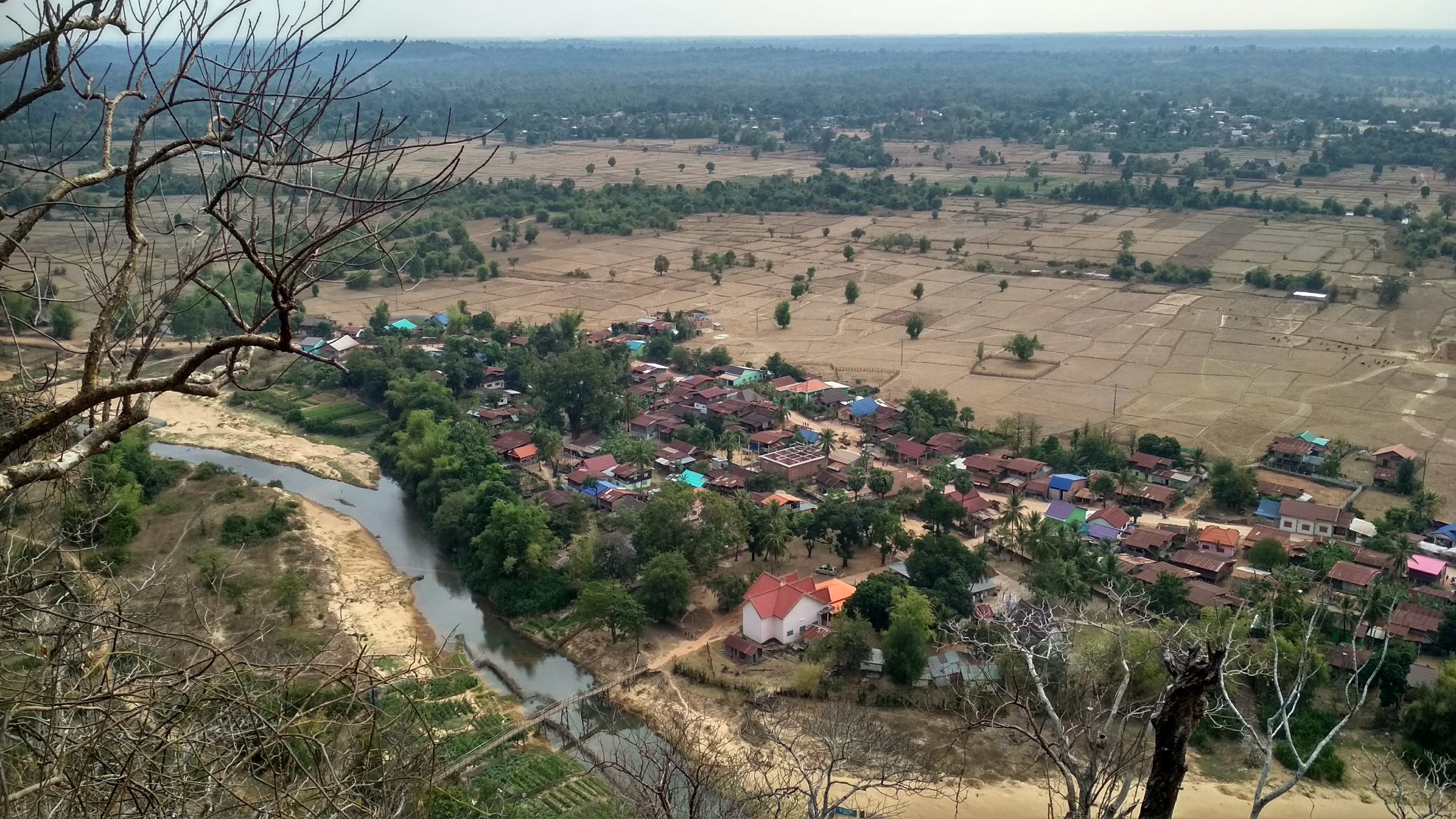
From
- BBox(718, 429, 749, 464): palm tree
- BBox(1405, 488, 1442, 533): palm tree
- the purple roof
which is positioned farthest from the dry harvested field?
BBox(718, 429, 749, 464): palm tree

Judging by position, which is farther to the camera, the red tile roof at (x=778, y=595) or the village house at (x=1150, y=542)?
the village house at (x=1150, y=542)

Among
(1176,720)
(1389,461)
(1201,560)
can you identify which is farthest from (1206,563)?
(1176,720)

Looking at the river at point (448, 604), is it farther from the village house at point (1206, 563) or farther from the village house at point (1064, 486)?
the village house at point (1064, 486)

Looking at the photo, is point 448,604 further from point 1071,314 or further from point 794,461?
point 1071,314

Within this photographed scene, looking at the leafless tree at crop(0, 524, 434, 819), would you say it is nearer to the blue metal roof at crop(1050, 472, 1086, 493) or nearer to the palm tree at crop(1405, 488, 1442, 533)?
the blue metal roof at crop(1050, 472, 1086, 493)

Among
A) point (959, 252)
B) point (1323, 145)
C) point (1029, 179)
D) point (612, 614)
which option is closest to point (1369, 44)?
point (1323, 145)

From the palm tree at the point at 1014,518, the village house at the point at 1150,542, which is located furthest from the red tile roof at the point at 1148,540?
the palm tree at the point at 1014,518

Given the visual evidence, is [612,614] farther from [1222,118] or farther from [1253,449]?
[1222,118]
